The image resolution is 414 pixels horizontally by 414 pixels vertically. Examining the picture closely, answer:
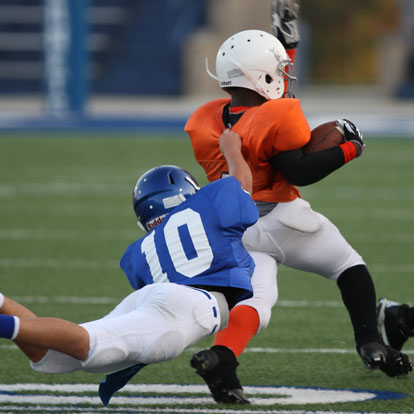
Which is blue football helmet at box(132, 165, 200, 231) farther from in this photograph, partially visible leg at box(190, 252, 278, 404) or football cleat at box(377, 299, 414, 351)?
football cleat at box(377, 299, 414, 351)

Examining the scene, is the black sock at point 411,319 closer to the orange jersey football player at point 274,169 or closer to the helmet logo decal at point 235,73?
the orange jersey football player at point 274,169

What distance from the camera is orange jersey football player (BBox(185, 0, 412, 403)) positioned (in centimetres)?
368

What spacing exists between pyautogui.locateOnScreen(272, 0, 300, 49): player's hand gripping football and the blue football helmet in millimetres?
822

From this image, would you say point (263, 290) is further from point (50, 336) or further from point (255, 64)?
point (50, 336)

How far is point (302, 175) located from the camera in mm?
3684

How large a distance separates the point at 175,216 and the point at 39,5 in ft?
71.2

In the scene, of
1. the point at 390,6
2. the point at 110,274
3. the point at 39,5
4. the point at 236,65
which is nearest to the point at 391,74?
the point at 39,5

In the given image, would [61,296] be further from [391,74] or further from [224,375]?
[391,74]

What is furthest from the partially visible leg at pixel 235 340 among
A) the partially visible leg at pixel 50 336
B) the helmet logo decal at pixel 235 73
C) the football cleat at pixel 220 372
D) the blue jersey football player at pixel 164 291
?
the helmet logo decal at pixel 235 73

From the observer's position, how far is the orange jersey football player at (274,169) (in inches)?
145

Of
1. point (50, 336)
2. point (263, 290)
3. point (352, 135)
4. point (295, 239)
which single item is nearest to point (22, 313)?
point (50, 336)

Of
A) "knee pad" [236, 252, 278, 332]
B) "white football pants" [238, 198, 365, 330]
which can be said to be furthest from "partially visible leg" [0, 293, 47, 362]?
"white football pants" [238, 198, 365, 330]

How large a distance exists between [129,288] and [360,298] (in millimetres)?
2153

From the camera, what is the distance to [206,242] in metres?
3.35
